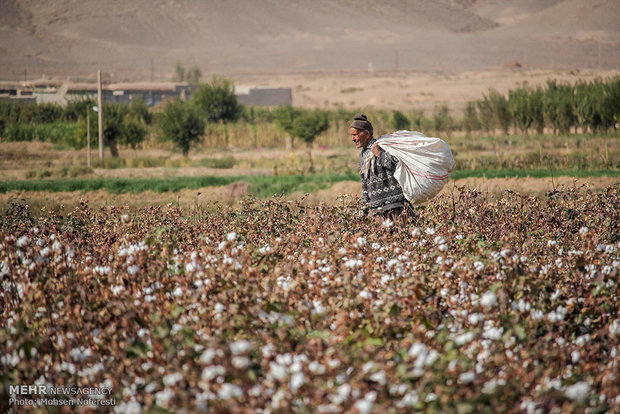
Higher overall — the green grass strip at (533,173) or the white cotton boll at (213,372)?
the white cotton boll at (213,372)

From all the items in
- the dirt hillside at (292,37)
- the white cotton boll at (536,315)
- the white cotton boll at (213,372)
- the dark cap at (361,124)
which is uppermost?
the dirt hillside at (292,37)

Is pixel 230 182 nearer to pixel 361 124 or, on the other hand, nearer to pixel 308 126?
pixel 361 124

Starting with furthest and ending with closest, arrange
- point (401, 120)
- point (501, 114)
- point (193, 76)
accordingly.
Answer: point (193, 76), point (401, 120), point (501, 114)

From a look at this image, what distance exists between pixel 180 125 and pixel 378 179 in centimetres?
2224

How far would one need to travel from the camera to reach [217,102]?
4000cm

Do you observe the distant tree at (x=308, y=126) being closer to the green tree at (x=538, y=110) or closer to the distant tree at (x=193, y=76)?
the green tree at (x=538, y=110)

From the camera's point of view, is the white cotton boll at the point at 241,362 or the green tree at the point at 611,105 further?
the green tree at the point at 611,105

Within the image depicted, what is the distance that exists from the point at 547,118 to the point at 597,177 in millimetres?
15214

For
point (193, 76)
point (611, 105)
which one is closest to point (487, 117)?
point (611, 105)

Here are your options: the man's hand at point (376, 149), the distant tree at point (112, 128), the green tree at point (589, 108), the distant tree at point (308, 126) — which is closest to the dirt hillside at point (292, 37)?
the green tree at point (589, 108)

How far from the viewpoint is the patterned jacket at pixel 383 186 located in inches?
243

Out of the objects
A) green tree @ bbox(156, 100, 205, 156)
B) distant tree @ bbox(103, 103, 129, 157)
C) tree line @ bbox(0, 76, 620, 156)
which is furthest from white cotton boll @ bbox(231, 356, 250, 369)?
distant tree @ bbox(103, 103, 129, 157)

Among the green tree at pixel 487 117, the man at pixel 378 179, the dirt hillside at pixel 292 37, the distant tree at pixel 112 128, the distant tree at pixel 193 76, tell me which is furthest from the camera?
the dirt hillside at pixel 292 37

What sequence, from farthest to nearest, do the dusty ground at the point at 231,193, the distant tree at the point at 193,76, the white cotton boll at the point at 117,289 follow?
1. the distant tree at the point at 193,76
2. the dusty ground at the point at 231,193
3. the white cotton boll at the point at 117,289
